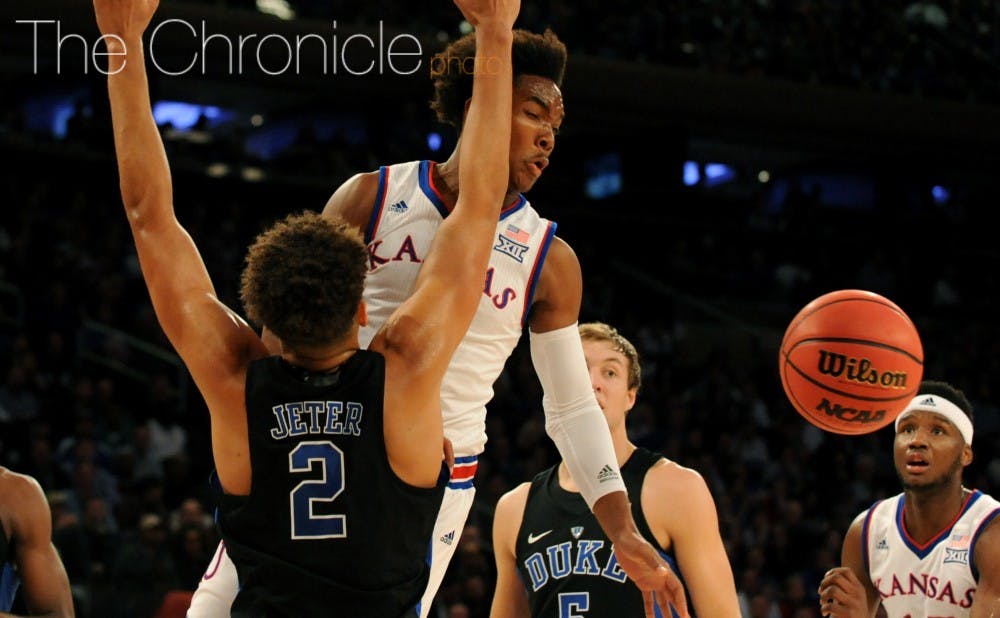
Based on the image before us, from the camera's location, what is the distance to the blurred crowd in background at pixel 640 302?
9.22m

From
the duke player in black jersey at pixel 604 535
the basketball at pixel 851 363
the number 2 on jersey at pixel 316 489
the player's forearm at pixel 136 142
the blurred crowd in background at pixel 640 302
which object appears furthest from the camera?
the blurred crowd in background at pixel 640 302

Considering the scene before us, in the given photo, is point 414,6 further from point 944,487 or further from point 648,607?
point 648,607

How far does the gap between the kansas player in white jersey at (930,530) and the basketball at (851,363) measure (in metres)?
0.55

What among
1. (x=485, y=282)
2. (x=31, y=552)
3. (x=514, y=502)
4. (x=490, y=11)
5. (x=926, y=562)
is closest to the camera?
(x=490, y=11)

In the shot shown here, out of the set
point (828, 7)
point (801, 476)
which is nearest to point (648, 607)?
point (801, 476)

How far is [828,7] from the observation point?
62.7 feet

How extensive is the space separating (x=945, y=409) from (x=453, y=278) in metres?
3.20

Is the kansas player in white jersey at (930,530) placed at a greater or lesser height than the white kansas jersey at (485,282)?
A: lesser

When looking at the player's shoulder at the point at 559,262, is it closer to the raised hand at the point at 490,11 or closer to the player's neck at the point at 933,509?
the raised hand at the point at 490,11

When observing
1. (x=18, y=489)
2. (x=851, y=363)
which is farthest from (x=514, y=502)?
(x=18, y=489)

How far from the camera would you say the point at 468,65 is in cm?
382

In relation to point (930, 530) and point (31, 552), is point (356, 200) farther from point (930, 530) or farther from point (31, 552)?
point (930, 530)

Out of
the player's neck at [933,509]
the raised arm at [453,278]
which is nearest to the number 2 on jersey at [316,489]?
the raised arm at [453,278]

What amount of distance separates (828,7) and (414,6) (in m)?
6.70
